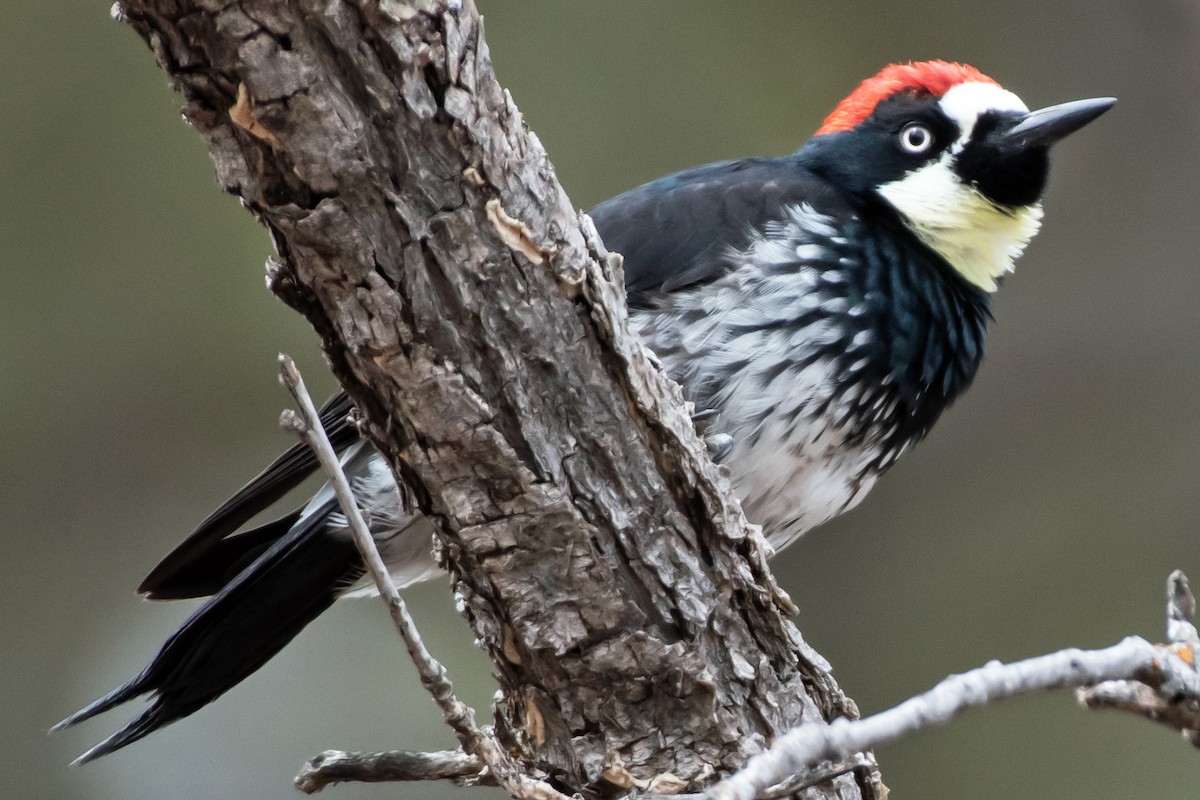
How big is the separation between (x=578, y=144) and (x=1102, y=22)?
2.00 m

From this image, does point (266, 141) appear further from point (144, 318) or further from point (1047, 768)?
point (1047, 768)

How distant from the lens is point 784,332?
2.55 m

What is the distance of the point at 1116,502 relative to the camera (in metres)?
5.26

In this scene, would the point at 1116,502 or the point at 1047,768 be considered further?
the point at 1116,502

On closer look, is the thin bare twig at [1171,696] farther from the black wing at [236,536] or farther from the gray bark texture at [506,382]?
the black wing at [236,536]

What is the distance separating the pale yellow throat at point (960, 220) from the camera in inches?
110

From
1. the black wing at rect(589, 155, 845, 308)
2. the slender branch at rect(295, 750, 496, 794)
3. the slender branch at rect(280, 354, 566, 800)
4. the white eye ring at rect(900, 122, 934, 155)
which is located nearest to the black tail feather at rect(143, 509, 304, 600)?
the slender branch at rect(295, 750, 496, 794)

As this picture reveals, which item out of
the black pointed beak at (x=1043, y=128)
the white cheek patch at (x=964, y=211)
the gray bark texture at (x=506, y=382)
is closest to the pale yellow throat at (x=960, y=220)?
the white cheek patch at (x=964, y=211)

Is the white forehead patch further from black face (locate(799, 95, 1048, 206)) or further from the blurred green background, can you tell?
the blurred green background

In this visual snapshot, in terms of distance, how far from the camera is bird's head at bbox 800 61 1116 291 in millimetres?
2820

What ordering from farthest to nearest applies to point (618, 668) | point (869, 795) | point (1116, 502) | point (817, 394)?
1. point (1116, 502)
2. point (817, 394)
3. point (869, 795)
4. point (618, 668)

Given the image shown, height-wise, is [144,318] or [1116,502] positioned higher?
[144,318]

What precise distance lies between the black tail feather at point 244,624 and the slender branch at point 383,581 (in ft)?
3.07

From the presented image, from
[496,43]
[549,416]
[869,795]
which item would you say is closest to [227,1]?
[549,416]
